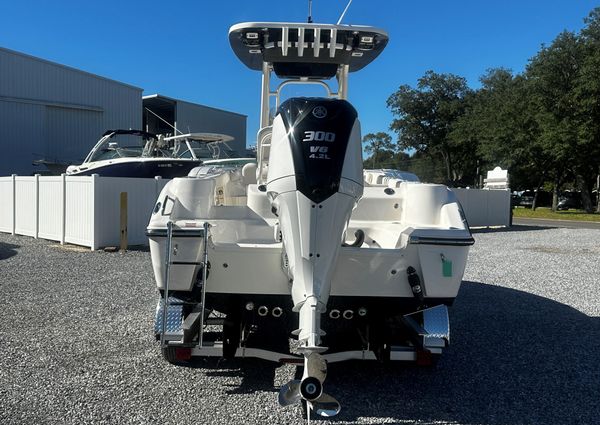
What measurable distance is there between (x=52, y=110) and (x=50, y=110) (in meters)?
0.11

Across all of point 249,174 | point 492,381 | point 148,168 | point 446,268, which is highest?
point 148,168

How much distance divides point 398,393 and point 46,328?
366 centimetres

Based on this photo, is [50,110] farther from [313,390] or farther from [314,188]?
[313,390]

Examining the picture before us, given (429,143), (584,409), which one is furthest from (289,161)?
(429,143)

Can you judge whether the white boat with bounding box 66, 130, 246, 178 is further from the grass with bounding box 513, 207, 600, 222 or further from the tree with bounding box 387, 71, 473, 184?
the tree with bounding box 387, 71, 473, 184

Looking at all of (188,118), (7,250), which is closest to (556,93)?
(188,118)

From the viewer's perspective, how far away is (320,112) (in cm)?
339

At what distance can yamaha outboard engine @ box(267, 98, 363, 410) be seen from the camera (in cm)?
320

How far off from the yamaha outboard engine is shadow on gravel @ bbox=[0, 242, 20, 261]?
8.94m

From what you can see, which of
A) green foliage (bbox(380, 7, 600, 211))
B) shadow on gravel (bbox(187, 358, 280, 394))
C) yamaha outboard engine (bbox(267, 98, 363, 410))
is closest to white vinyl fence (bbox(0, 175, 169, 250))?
shadow on gravel (bbox(187, 358, 280, 394))

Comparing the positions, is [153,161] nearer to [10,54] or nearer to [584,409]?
[584,409]

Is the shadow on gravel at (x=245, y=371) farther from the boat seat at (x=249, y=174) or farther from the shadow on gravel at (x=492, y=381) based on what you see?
the boat seat at (x=249, y=174)

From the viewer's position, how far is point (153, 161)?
14711 mm

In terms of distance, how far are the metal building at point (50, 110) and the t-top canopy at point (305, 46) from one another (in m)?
22.9
